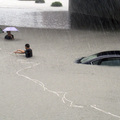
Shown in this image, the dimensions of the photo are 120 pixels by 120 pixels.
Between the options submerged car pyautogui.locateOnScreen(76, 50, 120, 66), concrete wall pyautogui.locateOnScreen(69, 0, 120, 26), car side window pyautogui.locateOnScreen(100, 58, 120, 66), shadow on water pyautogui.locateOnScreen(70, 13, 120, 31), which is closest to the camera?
submerged car pyautogui.locateOnScreen(76, 50, 120, 66)

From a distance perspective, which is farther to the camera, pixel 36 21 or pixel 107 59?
pixel 36 21

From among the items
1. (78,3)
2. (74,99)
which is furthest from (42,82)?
(78,3)

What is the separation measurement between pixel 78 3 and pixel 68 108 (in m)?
51.8

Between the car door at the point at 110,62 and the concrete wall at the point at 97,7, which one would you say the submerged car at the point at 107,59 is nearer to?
the car door at the point at 110,62

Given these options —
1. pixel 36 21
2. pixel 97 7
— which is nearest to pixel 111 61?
pixel 36 21

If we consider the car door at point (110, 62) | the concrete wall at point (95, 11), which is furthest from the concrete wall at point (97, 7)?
the car door at point (110, 62)

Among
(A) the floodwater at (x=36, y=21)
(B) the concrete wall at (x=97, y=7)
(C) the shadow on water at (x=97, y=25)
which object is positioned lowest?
(C) the shadow on water at (x=97, y=25)

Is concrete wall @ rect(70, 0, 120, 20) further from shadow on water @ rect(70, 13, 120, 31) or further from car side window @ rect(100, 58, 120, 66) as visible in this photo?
car side window @ rect(100, 58, 120, 66)

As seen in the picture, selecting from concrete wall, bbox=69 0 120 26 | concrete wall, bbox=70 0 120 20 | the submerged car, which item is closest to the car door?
the submerged car

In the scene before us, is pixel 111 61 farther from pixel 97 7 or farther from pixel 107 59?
pixel 97 7

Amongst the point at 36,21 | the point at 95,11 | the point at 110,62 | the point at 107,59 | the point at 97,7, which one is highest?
the point at 97,7

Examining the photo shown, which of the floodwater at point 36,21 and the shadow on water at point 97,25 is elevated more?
the floodwater at point 36,21

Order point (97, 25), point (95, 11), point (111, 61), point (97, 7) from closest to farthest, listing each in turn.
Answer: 1. point (111, 61)
2. point (97, 25)
3. point (97, 7)
4. point (95, 11)

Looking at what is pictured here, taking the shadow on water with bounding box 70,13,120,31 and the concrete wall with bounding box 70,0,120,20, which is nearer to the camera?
the shadow on water with bounding box 70,13,120,31
